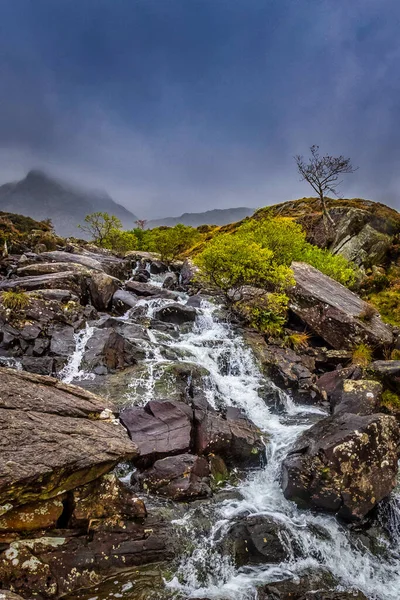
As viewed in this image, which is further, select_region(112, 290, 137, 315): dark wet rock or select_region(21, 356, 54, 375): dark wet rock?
select_region(112, 290, 137, 315): dark wet rock

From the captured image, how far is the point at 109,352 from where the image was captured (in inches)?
656

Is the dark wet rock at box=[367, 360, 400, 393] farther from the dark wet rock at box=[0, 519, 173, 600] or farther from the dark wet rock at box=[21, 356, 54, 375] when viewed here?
the dark wet rock at box=[21, 356, 54, 375]

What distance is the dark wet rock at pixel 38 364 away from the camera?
1540 cm

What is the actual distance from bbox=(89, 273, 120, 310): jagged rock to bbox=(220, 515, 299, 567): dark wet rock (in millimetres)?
18210

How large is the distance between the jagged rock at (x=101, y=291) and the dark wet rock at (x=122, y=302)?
39 cm

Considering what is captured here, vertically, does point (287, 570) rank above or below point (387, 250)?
below

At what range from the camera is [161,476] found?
9812mm

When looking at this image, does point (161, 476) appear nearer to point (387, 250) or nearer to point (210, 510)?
point (210, 510)

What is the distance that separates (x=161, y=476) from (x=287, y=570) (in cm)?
389

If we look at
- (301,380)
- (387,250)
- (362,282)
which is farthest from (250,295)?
(387,250)

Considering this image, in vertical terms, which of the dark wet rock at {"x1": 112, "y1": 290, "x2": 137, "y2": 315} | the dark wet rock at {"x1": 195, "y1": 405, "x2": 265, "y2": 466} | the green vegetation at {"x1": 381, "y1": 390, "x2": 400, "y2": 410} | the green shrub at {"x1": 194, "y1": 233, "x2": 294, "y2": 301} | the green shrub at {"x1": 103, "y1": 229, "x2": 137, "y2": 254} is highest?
the green shrub at {"x1": 103, "y1": 229, "x2": 137, "y2": 254}

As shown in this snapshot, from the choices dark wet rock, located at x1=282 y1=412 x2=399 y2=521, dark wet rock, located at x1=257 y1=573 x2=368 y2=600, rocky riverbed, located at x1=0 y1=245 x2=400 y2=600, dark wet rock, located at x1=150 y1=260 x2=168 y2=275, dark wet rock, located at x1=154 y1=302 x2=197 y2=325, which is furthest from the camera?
dark wet rock, located at x1=150 y1=260 x2=168 y2=275

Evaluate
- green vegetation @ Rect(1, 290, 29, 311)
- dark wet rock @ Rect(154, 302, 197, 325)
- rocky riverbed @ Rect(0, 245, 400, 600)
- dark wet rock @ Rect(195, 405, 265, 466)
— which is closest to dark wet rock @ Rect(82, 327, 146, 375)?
rocky riverbed @ Rect(0, 245, 400, 600)

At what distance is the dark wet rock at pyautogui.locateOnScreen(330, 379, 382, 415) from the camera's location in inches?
557
